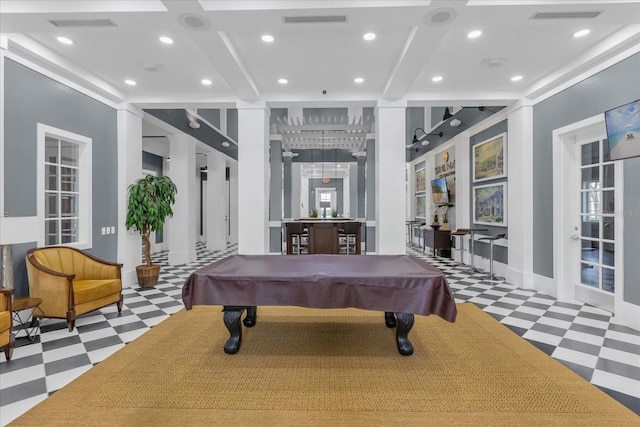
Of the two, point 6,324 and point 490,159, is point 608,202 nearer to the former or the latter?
point 490,159

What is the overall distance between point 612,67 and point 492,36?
5.19ft

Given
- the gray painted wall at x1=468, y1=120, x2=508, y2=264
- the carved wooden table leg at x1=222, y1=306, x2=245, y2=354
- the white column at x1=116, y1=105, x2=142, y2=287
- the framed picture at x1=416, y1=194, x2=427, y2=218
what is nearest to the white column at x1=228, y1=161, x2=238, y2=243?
the white column at x1=116, y1=105, x2=142, y2=287

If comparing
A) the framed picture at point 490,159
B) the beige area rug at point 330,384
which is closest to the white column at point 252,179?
the beige area rug at point 330,384

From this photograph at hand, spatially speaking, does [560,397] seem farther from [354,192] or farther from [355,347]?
[354,192]

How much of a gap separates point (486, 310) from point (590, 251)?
1768mm

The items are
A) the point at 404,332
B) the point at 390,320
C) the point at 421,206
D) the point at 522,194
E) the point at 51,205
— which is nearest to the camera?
the point at 404,332

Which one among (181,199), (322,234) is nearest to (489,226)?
(322,234)

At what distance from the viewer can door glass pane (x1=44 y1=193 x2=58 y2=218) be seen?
4.15 meters

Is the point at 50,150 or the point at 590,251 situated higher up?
the point at 50,150

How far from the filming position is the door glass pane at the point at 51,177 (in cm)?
416

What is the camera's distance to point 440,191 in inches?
318

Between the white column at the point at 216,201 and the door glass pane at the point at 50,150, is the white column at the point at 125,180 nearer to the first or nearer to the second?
the door glass pane at the point at 50,150

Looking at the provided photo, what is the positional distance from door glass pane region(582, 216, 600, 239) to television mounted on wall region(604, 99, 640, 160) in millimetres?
1027

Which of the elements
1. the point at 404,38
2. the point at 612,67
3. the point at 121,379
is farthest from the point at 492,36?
the point at 121,379
